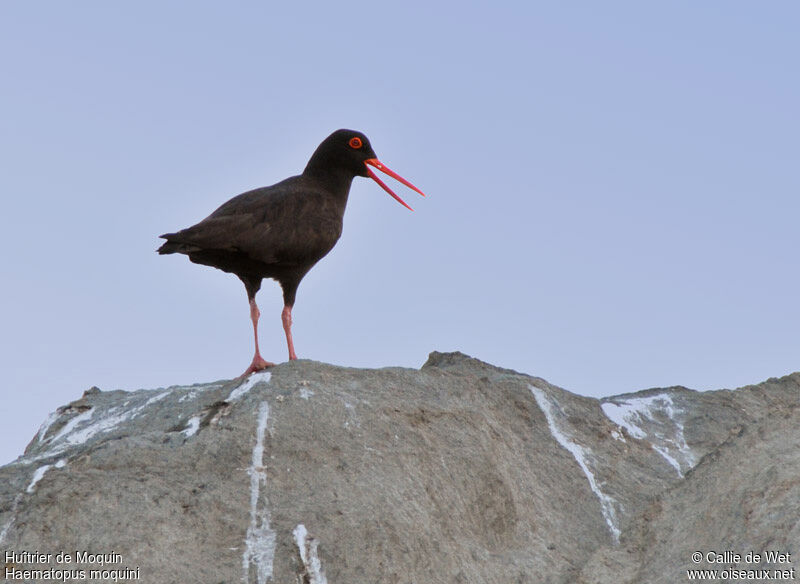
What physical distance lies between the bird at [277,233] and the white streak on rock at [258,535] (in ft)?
6.59

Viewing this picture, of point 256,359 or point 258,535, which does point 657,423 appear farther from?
point 258,535

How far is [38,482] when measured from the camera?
6680 millimetres

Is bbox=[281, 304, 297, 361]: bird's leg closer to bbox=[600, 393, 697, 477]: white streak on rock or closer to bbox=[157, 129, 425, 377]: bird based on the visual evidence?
bbox=[157, 129, 425, 377]: bird

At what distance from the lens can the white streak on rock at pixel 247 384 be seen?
25.6 feet

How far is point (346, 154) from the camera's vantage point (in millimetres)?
11102

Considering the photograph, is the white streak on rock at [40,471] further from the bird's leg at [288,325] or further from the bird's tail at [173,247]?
the bird's leg at [288,325]

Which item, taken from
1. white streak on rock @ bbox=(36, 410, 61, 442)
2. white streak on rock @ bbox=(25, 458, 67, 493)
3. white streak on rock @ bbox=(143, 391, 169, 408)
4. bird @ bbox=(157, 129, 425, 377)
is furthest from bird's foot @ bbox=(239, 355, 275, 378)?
white streak on rock @ bbox=(25, 458, 67, 493)

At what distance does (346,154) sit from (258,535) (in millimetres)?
5421

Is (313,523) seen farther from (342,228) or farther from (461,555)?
(342,228)

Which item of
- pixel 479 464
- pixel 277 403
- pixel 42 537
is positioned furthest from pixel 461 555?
pixel 42 537

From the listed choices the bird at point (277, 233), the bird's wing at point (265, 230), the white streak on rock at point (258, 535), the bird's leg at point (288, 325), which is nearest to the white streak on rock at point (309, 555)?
the white streak on rock at point (258, 535)

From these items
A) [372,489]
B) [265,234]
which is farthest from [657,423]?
[265,234]

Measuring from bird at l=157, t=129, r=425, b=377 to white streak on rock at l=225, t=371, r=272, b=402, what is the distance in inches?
32.2

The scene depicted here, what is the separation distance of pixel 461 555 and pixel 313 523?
3.50 feet
